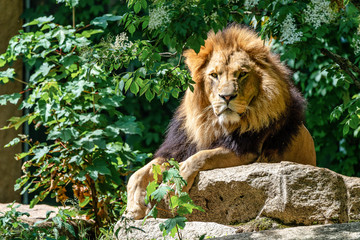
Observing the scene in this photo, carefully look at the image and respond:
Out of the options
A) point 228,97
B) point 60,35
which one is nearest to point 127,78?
point 228,97

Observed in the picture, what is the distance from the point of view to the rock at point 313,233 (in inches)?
115

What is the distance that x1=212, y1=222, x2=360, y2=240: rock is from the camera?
2928mm

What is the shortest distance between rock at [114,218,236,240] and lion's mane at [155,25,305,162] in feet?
2.15

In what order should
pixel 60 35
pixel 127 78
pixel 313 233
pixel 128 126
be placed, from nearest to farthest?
pixel 313 233 → pixel 127 78 → pixel 128 126 → pixel 60 35

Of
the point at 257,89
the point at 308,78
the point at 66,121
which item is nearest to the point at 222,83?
the point at 257,89

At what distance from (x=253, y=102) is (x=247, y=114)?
4.4 inches

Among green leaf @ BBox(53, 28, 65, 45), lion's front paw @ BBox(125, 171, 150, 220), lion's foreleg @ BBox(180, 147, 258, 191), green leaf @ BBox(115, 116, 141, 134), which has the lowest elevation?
lion's front paw @ BBox(125, 171, 150, 220)

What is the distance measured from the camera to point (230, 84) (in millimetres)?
3900

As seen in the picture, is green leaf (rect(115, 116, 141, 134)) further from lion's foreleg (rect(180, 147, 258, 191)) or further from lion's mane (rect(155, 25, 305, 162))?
lion's foreleg (rect(180, 147, 258, 191))

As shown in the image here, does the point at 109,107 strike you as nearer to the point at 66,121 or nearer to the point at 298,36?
the point at 66,121

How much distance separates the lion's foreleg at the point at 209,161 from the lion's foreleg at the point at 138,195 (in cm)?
30

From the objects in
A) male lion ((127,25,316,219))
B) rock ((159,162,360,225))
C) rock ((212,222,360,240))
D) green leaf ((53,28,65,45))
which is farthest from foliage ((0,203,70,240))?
green leaf ((53,28,65,45))

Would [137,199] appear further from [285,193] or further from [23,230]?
[285,193]

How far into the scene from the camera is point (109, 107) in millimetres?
4648
